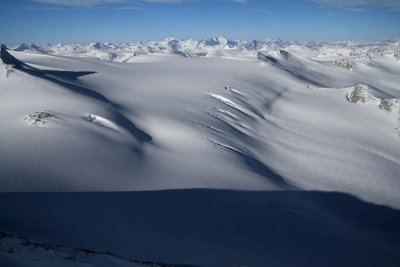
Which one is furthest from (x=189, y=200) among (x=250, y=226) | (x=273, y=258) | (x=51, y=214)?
(x=51, y=214)

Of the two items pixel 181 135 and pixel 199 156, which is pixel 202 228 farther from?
pixel 181 135

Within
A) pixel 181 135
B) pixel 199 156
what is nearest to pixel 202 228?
pixel 199 156

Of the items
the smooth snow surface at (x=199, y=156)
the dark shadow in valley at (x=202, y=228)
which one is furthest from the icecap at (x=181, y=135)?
the dark shadow in valley at (x=202, y=228)

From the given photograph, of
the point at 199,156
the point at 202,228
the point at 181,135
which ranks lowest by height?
the point at 202,228

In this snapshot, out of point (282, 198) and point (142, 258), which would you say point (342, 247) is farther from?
point (142, 258)

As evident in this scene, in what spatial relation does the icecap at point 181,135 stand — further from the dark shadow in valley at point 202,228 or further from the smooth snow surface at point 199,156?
the dark shadow in valley at point 202,228

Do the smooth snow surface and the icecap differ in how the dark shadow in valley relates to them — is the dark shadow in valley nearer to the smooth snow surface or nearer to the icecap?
the smooth snow surface

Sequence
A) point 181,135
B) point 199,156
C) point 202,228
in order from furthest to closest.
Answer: point 181,135 < point 199,156 < point 202,228
